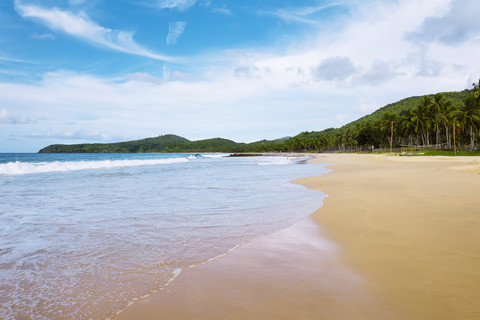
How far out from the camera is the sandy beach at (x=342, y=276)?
2.66 meters

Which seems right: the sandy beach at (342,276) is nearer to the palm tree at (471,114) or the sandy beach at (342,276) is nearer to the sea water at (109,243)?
the sea water at (109,243)

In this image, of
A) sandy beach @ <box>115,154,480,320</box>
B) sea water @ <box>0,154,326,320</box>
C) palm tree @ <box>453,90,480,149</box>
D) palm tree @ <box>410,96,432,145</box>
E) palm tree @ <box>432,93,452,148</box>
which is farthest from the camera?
palm tree @ <box>410,96,432,145</box>

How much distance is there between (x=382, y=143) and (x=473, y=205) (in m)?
120

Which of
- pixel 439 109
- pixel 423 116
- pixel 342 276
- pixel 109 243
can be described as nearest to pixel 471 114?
pixel 439 109

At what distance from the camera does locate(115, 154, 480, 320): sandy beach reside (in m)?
2.66

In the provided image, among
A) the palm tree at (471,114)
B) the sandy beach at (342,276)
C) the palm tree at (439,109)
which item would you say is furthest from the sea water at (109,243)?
the palm tree at (439,109)

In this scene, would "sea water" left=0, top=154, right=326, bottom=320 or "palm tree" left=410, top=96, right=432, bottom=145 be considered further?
"palm tree" left=410, top=96, right=432, bottom=145

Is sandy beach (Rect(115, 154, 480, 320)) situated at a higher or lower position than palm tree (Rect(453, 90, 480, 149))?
lower

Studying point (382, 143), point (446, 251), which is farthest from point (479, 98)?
point (446, 251)

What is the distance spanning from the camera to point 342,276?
3.42m

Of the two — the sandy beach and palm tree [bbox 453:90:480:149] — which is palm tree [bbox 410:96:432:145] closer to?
palm tree [bbox 453:90:480:149]

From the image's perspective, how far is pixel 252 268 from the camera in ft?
12.4

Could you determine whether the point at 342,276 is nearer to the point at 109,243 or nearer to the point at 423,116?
the point at 109,243

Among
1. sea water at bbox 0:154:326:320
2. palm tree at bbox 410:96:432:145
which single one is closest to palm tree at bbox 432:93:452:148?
palm tree at bbox 410:96:432:145
